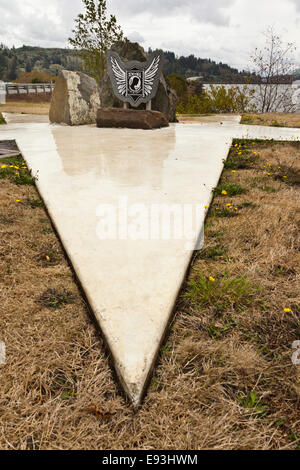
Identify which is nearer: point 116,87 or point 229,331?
point 229,331

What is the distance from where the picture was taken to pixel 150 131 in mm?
6441

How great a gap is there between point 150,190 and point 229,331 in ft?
5.58

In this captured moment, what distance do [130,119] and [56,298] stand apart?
601 cm

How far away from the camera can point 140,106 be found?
8.07 meters

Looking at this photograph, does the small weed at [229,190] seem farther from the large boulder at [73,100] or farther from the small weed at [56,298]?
the large boulder at [73,100]

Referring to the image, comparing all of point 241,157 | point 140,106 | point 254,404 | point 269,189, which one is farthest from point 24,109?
point 254,404

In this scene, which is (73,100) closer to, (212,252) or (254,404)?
(212,252)

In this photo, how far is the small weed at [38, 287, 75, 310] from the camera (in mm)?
1395

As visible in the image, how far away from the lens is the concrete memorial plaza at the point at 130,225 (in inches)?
47.9

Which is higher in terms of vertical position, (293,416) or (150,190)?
(150,190)

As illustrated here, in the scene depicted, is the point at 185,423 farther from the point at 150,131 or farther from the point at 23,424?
the point at 150,131

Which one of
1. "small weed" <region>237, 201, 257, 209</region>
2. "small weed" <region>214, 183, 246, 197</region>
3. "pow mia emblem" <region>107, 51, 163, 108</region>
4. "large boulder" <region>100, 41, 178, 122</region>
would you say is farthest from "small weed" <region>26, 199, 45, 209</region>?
"large boulder" <region>100, 41, 178, 122</region>

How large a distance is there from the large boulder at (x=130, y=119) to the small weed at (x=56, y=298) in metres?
5.80
